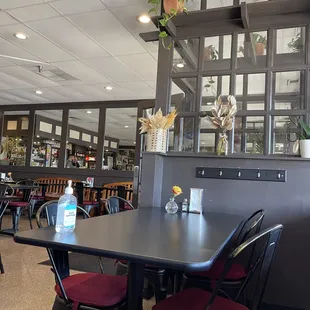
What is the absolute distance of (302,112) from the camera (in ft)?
8.50

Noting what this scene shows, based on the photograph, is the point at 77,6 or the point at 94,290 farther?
the point at 77,6

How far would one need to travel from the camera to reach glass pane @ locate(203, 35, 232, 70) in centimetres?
290

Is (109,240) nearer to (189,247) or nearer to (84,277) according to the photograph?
(189,247)

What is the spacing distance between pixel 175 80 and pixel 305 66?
1141 millimetres

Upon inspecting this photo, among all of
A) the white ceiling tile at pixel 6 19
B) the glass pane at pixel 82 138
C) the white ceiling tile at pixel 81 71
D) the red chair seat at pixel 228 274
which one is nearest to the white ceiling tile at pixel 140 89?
the white ceiling tile at pixel 81 71

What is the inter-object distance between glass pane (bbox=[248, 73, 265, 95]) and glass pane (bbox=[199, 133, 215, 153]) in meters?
0.53

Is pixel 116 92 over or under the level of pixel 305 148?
over

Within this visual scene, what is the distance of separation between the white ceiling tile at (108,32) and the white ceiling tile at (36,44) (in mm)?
772

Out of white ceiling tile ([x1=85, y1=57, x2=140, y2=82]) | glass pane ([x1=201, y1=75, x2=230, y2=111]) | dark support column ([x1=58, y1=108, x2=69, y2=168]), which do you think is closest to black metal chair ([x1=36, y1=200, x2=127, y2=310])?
glass pane ([x1=201, y1=75, x2=230, y2=111])

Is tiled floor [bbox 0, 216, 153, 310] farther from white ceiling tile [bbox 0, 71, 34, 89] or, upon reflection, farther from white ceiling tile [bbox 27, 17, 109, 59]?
white ceiling tile [bbox 0, 71, 34, 89]

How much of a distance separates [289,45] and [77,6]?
2.30 metres

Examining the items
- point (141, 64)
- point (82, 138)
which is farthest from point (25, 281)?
point (82, 138)

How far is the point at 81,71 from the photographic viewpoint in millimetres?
5645

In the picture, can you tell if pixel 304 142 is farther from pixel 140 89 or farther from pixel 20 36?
pixel 140 89
